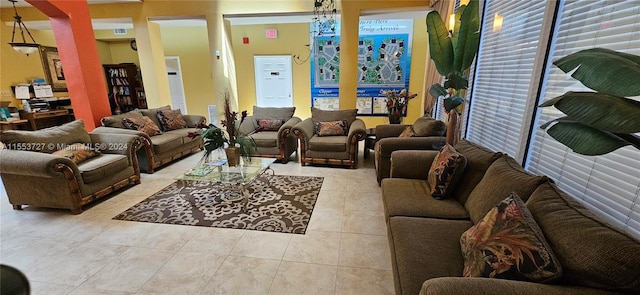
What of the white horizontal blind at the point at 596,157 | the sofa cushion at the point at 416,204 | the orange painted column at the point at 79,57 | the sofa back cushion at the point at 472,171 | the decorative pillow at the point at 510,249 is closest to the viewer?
the decorative pillow at the point at 510,249

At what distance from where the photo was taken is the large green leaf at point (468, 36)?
8.14 ft

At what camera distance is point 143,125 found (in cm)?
413

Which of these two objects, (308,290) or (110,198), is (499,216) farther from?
(110,198)

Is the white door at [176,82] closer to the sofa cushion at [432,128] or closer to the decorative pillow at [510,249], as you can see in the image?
the sofa cushion at [432,128]

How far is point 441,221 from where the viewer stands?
1.84 metres

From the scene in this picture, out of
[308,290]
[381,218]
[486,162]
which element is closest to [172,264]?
[308,290]

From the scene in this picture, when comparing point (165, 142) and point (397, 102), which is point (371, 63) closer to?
point (397, 102)

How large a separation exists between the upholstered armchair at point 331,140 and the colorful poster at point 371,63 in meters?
2.41

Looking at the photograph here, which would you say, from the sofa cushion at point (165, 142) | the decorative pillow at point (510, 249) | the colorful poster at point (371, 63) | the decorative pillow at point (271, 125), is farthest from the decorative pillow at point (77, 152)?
the colorful poster at point (371, 63)

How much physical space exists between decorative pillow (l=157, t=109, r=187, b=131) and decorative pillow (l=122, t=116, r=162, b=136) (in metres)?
0.19

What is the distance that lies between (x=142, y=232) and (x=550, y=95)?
3.48 metres

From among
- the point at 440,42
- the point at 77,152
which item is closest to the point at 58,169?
the point at 77,152

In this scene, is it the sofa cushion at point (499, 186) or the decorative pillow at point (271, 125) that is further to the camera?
the decorative pillow at point (271, 125)

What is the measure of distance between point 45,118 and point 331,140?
7.02 meters
